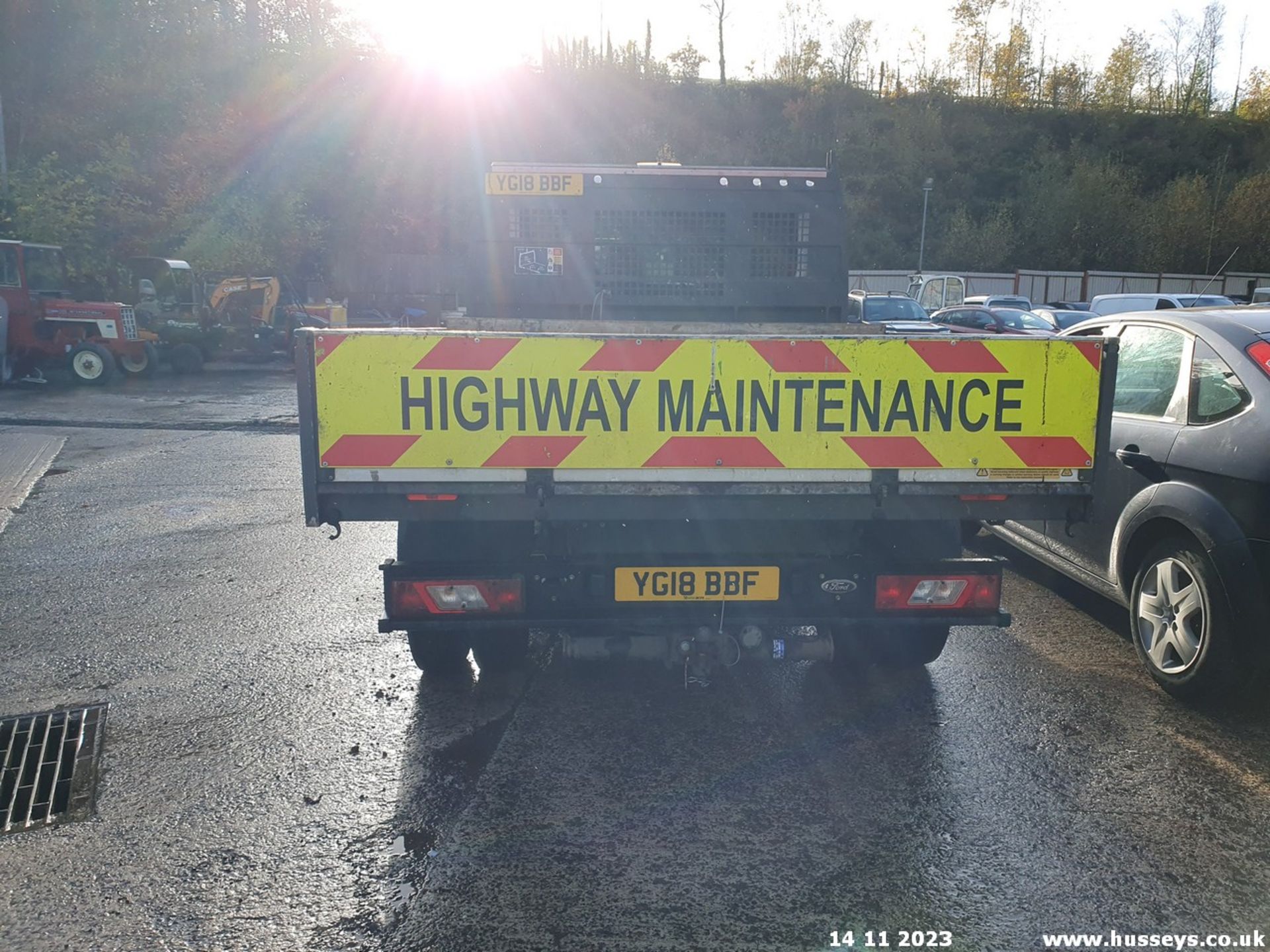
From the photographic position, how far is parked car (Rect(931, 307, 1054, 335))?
65.3 ft

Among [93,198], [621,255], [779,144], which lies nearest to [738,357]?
[621,255]

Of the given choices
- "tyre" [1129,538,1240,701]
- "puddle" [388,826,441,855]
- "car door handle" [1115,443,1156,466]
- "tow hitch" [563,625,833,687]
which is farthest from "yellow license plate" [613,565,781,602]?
"car door handle" [1115,443,1156,466]

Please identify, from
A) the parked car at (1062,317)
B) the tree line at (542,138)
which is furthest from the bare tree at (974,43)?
the parked car at (1062,317)

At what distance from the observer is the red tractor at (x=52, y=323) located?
18578 millimetres

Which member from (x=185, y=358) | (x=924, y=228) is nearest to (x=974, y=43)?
(x=924, y=228)

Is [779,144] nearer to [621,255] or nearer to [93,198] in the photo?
[93,198]

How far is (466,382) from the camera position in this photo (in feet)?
12.1

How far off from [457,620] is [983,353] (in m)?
2.44

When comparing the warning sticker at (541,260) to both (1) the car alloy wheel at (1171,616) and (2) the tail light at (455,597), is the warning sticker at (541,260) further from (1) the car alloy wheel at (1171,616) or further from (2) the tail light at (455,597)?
(1) the car alloy wheel at (1171,616)

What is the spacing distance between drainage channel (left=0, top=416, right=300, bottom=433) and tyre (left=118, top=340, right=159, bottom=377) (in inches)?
232

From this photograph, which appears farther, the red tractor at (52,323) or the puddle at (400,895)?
the red tractor at (52,323)

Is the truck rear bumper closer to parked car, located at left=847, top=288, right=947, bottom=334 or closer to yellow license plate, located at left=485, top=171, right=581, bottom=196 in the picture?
yellow license plate, located at left=485, top=171, right=581, bottom=196

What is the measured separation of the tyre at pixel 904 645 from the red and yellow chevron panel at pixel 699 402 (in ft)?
3.95

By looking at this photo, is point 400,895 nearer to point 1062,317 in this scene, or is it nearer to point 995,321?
point 995,321
